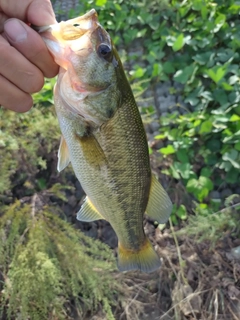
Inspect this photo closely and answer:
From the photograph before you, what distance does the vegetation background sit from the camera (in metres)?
2.48

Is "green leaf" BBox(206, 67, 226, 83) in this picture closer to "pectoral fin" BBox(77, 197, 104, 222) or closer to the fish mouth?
"pectoral fin" BBox(77, 197, 104, 222)

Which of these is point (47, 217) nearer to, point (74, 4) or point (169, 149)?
point (169, 149)

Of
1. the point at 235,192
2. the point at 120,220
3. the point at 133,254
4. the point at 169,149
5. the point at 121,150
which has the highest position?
the point at 121,150

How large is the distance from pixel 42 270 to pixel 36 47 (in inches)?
52.9

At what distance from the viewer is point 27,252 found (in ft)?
7.90

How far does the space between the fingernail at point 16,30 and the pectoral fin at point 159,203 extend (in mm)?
662

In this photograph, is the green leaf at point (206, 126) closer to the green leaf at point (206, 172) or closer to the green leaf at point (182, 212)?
the green leaf at point (206, 172)

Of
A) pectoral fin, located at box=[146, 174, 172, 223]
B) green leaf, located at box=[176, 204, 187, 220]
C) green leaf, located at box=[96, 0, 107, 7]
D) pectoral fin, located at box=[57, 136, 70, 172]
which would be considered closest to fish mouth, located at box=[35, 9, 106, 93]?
pectoral fin, located at box=[57, 136, 70, 172]

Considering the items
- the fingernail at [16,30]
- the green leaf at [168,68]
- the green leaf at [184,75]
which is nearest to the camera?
the fingernail at [16,30]

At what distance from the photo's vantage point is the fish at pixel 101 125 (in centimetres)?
134

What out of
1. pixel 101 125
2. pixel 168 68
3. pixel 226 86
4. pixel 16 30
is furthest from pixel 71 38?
pixel 168 68

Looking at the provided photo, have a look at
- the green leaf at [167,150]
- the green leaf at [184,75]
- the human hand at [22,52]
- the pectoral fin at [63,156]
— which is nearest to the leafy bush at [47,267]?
the green leaf at [167,150]

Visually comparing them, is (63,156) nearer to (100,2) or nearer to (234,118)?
(234,118)

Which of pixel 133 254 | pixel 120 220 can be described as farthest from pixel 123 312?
pixel 120 220
